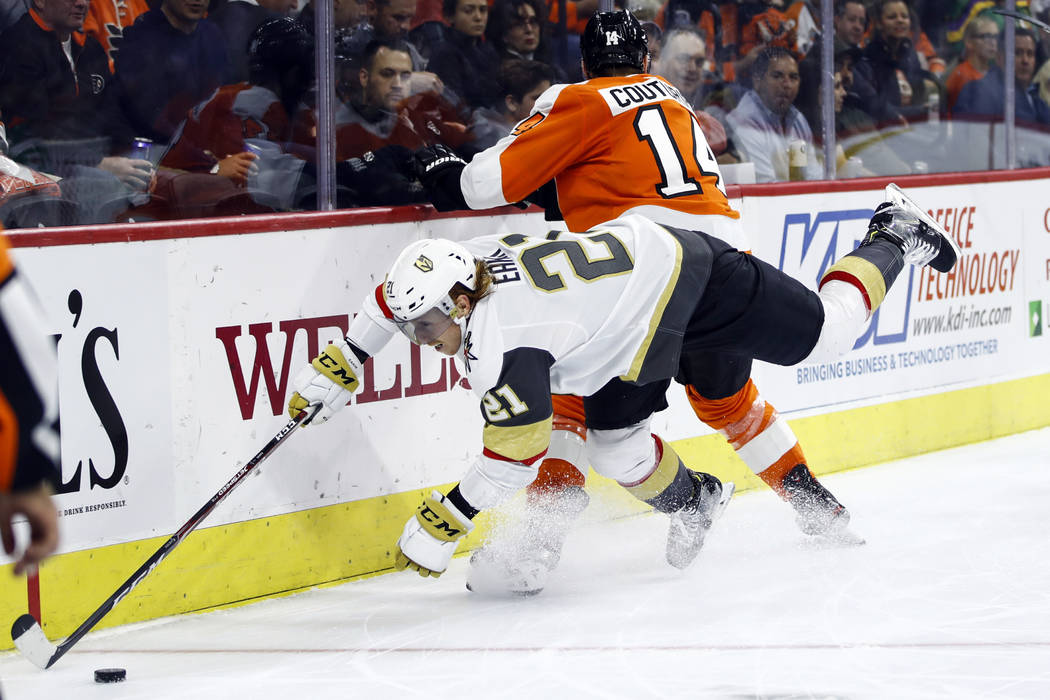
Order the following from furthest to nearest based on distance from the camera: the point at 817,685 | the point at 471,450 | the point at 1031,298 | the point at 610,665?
1. the point at 1031,298
2. the point at 471,450
3. the point at 610,665
4. the point at 817,685

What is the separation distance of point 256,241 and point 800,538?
5.71 ft

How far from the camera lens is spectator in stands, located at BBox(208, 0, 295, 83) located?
3.61 m

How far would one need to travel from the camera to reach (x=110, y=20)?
3383 mm

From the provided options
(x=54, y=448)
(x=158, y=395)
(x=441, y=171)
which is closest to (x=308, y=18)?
(x=441, y=171)

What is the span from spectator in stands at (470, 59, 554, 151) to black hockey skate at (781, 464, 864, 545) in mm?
1358

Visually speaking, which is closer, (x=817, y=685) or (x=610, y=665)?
(x=817, y=685)

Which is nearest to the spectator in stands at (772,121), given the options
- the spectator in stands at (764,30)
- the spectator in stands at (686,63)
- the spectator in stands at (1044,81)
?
the spectator in stands at (764,30)

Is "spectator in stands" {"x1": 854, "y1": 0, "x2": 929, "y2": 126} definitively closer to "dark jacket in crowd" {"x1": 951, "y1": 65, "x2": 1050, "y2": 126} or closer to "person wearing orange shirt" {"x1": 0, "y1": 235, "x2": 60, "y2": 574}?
"dark jacket in crowd" {"x1": 951, "y1": 65, "x2": 1050, "y2": 126}

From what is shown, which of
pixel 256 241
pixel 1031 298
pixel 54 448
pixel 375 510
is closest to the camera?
pixel 54 448

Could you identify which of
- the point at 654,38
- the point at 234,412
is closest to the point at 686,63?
the point at 654,38

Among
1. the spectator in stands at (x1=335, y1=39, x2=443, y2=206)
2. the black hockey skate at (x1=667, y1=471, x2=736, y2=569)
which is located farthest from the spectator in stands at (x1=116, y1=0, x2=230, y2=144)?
the black hockey skate at (x1=667, y1=471, x2=736, y2=569)

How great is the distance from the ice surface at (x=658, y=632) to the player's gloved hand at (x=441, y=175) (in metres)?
0.99

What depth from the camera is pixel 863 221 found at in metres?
5.12

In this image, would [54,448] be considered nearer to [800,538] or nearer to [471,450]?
[471,450]
